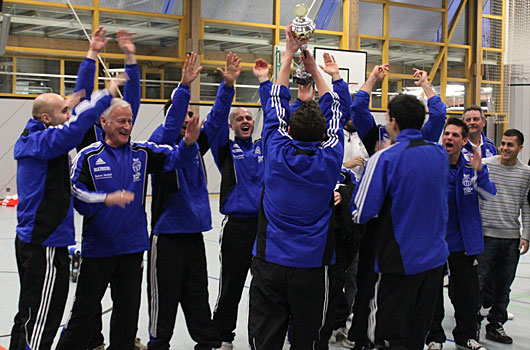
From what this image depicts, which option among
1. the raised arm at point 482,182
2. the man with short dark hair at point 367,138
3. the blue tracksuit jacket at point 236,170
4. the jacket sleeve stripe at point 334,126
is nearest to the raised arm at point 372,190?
the jacket sleeve stripe at point 334,126

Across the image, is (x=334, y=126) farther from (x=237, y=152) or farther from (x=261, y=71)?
(x=237, y=152)

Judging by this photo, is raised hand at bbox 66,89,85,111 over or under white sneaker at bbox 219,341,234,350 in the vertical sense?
over

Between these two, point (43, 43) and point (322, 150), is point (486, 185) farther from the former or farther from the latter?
point (43, 43)

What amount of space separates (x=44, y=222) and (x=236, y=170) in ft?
5.04

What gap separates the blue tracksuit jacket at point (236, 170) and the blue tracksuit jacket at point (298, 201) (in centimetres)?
100

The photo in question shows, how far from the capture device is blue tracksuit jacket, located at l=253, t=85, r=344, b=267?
3.35m

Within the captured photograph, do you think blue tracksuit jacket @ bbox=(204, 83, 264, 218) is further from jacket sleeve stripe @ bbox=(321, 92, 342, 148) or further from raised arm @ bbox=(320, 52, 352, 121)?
jacket sleeve stripe @ bbox=(321, 92, 342, 148)

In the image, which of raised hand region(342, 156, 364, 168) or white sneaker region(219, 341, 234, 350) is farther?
raised hand region(342, 156, 364, 168)

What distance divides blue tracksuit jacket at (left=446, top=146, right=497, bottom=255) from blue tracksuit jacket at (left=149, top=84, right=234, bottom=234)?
73.2 inches

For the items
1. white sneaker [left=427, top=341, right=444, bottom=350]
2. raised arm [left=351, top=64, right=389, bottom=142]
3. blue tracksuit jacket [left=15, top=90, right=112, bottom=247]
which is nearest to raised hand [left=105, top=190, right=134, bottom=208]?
blue tracksuit jacket [left=15, top=90, right=112, bottom=247]

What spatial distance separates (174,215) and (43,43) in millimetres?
12313

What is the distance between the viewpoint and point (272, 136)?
139 inches

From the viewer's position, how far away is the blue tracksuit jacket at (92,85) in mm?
3879

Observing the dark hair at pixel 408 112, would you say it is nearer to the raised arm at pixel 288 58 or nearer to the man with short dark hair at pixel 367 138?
the raised arm at pixel 288 58
